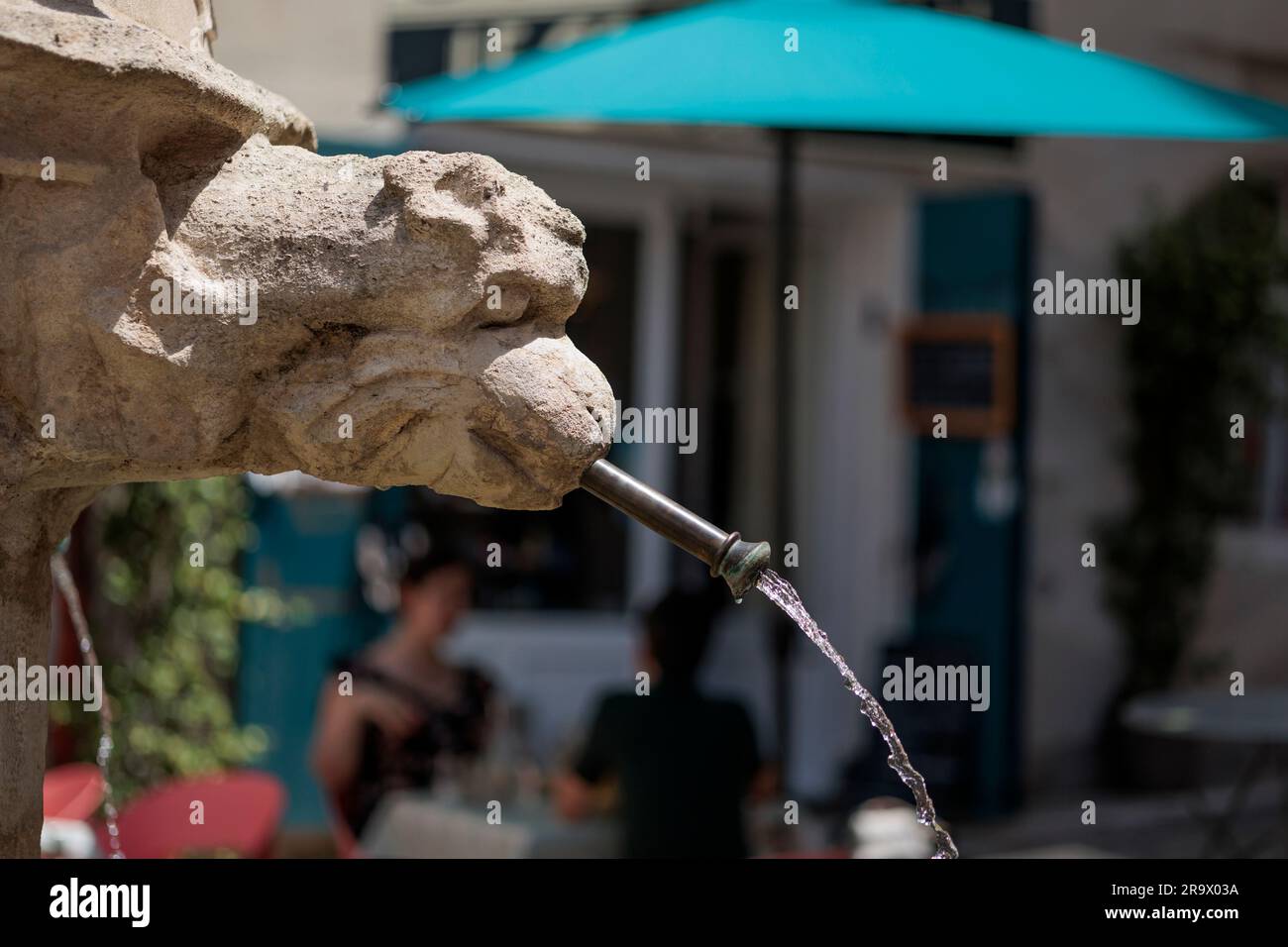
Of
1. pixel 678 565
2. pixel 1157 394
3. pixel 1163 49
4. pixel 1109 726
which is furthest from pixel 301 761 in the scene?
pixel 1163 49

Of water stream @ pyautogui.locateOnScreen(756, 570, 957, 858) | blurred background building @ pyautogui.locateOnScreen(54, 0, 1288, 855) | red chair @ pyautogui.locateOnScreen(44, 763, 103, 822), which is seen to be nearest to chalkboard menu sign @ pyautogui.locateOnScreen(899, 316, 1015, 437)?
blurred background building @ pyautogui.locateOnScreen(54, 0, 1288, 855)

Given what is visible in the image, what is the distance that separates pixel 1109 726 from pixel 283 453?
5432 millimetres

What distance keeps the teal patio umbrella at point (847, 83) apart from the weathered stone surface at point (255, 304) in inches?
59.1

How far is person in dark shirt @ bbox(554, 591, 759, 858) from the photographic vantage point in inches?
136

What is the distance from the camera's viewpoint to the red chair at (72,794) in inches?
136

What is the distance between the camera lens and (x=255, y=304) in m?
1.52

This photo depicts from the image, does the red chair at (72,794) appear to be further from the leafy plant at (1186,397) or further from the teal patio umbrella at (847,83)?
the leafy plant at (1186,397)

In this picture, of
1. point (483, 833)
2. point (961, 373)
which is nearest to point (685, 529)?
point (483, 833)

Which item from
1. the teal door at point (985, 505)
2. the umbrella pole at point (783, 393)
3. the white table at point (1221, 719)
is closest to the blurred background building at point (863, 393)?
the teal door at point (985, 505)

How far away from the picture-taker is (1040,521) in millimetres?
6312

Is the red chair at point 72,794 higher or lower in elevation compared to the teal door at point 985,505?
lower

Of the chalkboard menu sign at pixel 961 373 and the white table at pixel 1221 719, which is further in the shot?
the chalkboard menu sign at pixel 961 373

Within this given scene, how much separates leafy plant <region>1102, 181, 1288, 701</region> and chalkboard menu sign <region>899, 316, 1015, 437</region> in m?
0.74
